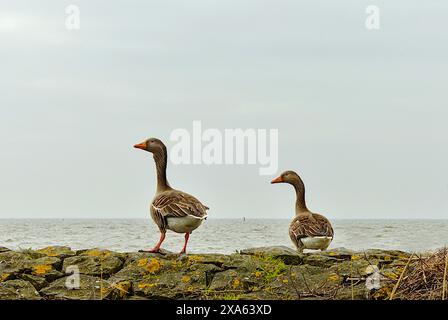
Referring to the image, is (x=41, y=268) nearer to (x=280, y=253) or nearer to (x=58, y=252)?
(x=58, y=252)

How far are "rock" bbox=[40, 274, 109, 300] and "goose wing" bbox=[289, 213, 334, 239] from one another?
10.9 ft

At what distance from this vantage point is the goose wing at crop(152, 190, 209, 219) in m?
8.41

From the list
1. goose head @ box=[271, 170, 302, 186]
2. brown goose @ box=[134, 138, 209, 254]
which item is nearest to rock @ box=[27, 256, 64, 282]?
brown goose @ box=[134, 138, 209, 254]

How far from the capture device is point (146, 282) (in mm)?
7848

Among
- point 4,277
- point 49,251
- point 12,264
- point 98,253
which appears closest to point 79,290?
point 4,277

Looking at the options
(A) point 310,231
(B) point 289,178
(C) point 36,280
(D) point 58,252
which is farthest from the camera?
(B) point 289,178

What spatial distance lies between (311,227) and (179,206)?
7.91ft

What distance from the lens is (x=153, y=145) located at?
9336mm

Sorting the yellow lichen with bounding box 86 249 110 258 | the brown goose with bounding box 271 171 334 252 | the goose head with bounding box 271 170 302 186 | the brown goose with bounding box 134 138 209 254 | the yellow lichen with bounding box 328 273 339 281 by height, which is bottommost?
the yellow lichen with bounding box 328 273 339 281

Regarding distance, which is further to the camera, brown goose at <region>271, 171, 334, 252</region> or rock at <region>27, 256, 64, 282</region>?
brown goose at <region>271, 171, 334, 252</region>

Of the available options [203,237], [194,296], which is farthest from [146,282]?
[203,237]

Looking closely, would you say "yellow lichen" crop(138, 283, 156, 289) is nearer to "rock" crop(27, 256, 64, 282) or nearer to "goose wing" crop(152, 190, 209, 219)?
"goose wing" crop(152, 190, 209, 219)
